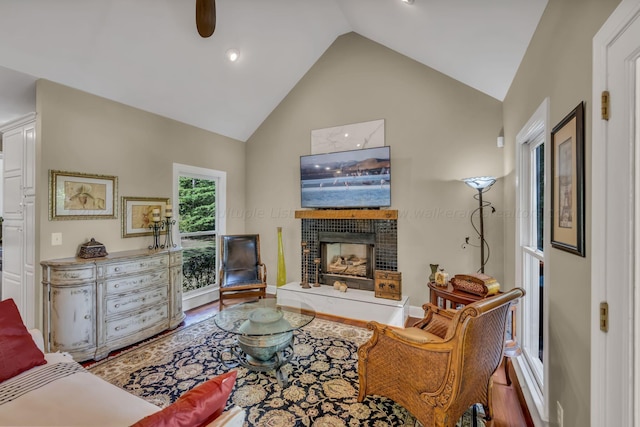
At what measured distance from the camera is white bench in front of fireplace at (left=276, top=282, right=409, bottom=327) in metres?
3.39

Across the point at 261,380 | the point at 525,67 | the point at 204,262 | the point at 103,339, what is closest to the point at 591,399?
the point at 261,380

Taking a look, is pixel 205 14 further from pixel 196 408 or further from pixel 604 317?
pixel 604 317

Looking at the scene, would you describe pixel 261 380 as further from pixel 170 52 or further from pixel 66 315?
pixel 170 52

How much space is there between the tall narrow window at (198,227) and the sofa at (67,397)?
2429 millimetres

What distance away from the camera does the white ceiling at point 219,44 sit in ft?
7.51

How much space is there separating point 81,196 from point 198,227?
1568 mm

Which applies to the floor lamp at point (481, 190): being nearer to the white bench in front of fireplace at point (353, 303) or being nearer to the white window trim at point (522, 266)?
the white window trim at point (522, 266)

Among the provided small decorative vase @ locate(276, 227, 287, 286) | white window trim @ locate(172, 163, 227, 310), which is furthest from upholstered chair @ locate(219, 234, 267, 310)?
white window trim @ locate(172, 163, 227, 310)

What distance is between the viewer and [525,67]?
220 cm

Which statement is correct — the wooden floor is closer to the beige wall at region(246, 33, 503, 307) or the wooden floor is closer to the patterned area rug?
the patterned area rug

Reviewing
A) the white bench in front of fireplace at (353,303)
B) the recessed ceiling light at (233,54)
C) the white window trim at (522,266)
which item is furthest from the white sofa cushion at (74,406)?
the recessed ceiling light at (233,54)

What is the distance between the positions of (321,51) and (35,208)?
3.99 metres

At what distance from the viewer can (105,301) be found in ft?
8.85

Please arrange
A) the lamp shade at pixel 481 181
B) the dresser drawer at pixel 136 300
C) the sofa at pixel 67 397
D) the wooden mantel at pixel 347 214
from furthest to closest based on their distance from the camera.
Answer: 1. the wooden mantel at pixel 347 214
2. the lamp shade at pixel 481 181
3. the dresser drawer at pixel 136 300
4. the sofa at pixel 67 397
